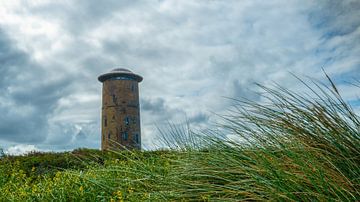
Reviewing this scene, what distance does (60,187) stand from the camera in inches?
227

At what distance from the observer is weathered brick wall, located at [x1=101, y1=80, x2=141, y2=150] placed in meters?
16.7

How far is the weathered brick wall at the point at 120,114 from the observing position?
16672 millimetres

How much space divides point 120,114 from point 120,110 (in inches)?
6.6

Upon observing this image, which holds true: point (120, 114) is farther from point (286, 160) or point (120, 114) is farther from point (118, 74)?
point (286, 160)

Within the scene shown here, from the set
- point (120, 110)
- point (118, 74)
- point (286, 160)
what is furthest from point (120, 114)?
point (286, 160)

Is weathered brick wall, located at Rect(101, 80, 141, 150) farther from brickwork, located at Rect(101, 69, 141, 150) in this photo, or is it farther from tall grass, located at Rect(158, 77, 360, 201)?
tall grass, located at Rect(158, 77, 360, 201)

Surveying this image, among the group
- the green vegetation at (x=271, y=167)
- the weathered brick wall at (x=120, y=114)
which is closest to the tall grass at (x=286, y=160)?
the green vegetation at (x=271, y=167)

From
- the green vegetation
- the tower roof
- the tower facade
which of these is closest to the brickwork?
the tower facade

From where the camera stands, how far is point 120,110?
1686cm

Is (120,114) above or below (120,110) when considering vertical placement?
below

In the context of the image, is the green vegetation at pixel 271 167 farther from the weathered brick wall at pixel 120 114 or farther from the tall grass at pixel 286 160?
the weathered brick wall at pixel 120 114

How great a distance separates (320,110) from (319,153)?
0.53 meters

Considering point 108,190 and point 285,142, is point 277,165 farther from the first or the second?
point 108,190

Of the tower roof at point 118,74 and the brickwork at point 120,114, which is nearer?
the brickwork at point 120,114
